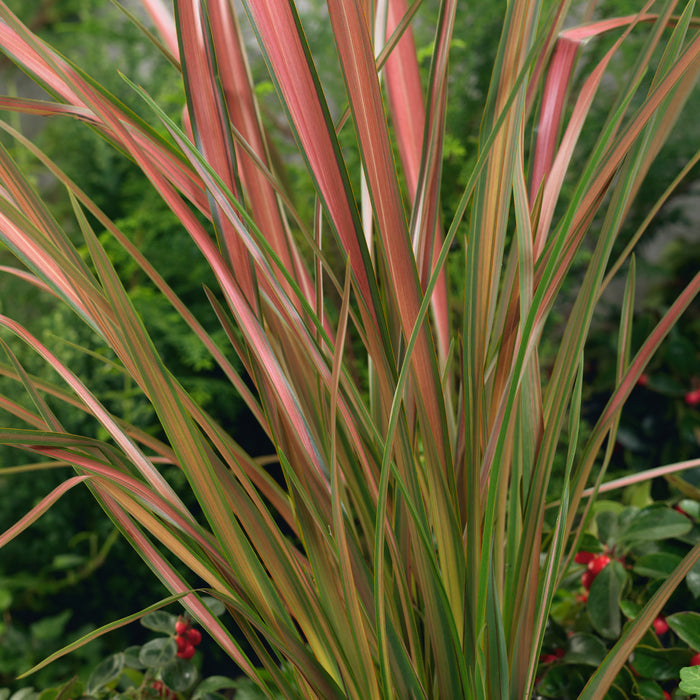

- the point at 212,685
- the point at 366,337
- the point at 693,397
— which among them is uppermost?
the point at 366,337

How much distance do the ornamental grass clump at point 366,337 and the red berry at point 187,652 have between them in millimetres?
160

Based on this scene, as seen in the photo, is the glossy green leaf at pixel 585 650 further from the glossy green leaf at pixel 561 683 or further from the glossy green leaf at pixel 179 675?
the glossy green leaf at pixel 179 675

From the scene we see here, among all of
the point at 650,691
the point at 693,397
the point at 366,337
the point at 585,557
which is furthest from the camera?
the point at 693,397

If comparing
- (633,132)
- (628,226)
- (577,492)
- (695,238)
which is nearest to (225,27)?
(633,132)

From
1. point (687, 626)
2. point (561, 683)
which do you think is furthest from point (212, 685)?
point (687, 626)

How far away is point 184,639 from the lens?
482 mm

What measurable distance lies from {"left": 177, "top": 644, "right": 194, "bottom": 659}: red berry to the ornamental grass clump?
0.16 metres

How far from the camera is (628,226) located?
3.25 feet

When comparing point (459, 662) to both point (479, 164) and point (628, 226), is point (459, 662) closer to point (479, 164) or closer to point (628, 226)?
point (479, 164)

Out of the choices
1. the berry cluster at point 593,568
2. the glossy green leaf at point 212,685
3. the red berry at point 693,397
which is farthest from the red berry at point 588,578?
the red berry at point 693,397

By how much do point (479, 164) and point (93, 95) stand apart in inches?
8.5

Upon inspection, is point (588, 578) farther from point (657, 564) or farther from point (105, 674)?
point (105, 674)

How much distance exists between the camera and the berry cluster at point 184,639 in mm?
478

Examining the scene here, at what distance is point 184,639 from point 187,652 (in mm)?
11
